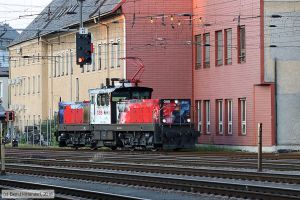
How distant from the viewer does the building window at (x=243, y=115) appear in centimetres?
4739

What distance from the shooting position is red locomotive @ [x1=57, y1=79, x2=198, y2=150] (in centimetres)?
4272

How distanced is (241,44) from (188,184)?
27880mm

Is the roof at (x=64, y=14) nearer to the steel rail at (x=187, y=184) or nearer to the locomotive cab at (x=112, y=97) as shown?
the locomotive cab at (x=112, y=97)

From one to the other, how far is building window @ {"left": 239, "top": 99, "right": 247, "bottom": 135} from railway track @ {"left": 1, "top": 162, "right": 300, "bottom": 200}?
20.8 meters

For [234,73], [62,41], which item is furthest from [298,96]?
[62,41]

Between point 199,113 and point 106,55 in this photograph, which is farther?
point 106,55

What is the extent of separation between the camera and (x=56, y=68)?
226 feet

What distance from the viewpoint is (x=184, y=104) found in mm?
43844

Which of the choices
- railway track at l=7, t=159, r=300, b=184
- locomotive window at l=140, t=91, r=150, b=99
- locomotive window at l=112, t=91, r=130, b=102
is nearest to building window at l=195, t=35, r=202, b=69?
locomotive window at l=140, t=91, r=150, b=99

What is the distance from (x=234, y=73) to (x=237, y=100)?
64.6 inches

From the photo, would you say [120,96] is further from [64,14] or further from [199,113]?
[64,14]

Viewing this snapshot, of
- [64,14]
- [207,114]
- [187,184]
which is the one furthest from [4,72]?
[187,184]

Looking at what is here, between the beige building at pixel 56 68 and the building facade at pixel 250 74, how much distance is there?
6.40 metres

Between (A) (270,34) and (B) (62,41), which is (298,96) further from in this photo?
(B) (62,41)
